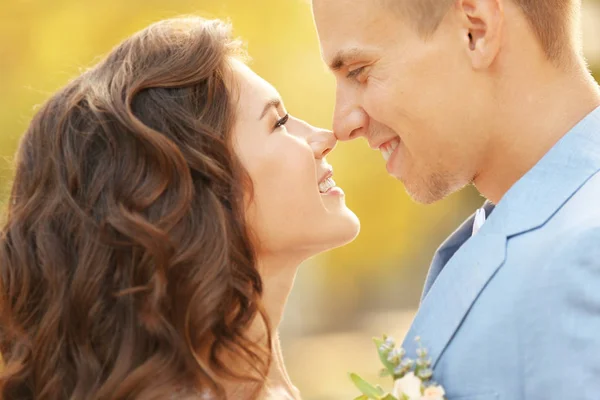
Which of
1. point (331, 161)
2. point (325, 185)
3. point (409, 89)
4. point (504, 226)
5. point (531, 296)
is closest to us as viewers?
point (531, 296)

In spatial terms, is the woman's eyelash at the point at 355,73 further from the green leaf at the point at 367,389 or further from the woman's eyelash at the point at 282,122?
the green leaf at the point at 367,389

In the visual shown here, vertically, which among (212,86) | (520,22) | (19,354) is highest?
(520,22)

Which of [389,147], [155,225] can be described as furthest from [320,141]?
[155,225]

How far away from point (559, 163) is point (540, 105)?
0.96ft

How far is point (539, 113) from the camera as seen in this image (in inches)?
129

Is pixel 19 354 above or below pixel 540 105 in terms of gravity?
below

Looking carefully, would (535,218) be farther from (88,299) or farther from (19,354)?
(19,354)

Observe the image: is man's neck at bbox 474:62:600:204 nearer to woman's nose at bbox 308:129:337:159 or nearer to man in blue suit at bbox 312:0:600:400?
man in blue suit at bbox 312:0:600:400

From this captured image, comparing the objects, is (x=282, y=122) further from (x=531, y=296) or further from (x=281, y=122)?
(x=531, y=296)

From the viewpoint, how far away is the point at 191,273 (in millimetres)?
3479

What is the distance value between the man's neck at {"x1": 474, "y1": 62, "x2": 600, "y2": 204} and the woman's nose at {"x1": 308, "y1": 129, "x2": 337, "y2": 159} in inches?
27.9

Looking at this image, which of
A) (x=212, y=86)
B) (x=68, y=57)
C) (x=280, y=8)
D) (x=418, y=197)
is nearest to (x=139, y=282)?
(x=212, y=86)

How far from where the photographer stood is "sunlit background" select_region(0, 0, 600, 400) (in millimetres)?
8742

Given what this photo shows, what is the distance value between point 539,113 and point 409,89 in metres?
0.49
